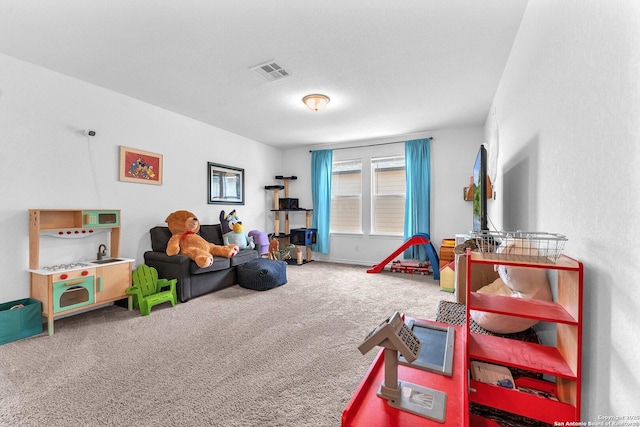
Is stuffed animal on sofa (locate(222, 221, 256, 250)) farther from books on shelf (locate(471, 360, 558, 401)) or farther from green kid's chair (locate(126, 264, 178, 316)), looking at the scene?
books on shelf (locate(471, 360, 558, 401))

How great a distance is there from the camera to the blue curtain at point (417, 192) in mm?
4871

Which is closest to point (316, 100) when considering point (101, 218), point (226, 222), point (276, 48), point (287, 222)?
point (276, 48)

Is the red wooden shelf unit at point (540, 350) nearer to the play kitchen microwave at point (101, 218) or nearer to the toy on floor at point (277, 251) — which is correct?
the play kitchen microwave at point (101, 218)

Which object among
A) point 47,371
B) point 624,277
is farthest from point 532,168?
point 47,371

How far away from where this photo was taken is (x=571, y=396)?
1.06 metres

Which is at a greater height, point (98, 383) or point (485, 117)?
point (485, 117)

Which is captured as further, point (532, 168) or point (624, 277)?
point (532, 168)

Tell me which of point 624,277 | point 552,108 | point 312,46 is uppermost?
point 312,46

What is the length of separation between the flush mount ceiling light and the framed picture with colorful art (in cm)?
220

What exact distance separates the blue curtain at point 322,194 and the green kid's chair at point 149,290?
3141 millimetres

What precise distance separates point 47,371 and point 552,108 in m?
3.54

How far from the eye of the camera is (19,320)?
92.0 inches

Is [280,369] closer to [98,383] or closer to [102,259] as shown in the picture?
[98,383]

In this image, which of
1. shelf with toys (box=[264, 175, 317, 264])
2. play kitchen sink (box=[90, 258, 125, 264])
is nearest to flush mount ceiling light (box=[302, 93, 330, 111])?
shelf with toys (box=[264, 175, 317, 264])
